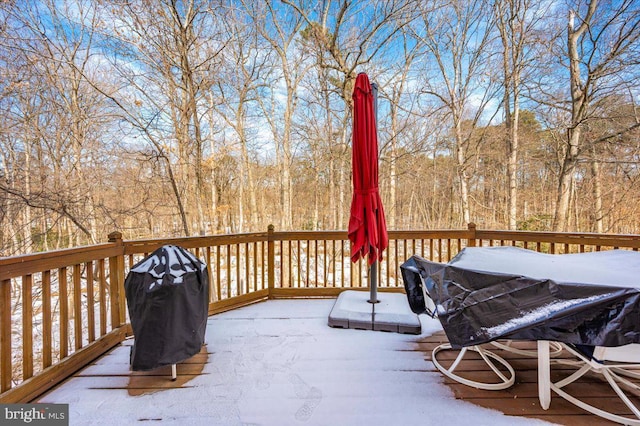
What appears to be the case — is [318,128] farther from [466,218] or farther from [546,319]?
[546,319]

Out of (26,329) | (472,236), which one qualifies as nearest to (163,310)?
(26,329)

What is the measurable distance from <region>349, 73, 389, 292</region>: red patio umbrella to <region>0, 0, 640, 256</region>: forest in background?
3886mm

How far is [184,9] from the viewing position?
496 cm

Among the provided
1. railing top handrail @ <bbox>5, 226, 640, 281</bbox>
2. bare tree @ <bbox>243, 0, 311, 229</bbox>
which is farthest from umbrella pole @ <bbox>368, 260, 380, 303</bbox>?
bare tree @ <bbox>243, 0, 311, 229</bbox>

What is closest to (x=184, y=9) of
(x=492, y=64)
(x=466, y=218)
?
(x=492, y=64)

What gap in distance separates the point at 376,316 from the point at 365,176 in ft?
4.76

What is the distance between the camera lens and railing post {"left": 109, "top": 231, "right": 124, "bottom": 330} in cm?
249

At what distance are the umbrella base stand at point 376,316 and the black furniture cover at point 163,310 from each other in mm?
1383

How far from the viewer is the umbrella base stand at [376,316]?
2646mm

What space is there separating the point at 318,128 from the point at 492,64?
5.98 meters

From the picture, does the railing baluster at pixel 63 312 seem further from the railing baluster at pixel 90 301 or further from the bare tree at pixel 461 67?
the bare tree at pixel 461 67

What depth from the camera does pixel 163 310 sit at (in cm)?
186

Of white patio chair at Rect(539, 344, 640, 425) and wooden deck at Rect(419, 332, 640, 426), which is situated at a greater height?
white patio chair at Rect(539, 344, 640, 425)

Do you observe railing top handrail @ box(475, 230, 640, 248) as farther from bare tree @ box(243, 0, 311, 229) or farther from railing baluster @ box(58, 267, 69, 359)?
bare tree @ box(243, 0, 311, 229)
